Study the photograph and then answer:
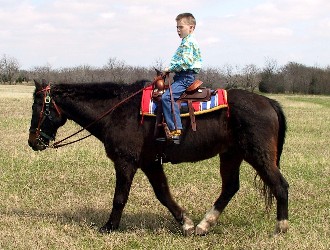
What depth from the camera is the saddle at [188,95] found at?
20.9 feet

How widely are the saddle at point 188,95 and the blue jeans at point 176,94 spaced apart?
0.09 meters

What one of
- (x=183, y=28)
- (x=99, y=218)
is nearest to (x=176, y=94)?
(x=183, y=28)

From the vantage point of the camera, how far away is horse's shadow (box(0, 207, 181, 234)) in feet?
22.6

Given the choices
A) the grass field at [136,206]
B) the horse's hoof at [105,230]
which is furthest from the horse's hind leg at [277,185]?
the horse's hoof at [105,230]

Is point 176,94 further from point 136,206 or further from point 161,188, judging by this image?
point 136,206

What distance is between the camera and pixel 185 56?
6.21 metres

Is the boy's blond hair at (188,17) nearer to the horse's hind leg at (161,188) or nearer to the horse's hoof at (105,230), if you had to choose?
the horse's hind leg at (161,188)

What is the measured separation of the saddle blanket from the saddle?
0.05 meters

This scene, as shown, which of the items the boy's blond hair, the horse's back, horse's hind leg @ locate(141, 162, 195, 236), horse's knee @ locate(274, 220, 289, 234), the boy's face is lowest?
horse's knee @ locate(274, 220, 289, 234)

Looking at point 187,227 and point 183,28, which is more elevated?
point 183,28

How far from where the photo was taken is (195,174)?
1033cm

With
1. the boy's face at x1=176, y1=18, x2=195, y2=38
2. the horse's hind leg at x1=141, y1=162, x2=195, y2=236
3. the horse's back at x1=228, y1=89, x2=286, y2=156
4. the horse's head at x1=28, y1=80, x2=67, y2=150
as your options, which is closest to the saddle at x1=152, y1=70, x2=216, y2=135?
the horse's back at x1=228, y1=89, x2=286, y2=156

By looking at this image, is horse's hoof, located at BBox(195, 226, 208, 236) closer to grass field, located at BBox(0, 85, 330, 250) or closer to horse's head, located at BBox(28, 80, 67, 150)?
grass field, located at BBox(0, 85, 330, 250)

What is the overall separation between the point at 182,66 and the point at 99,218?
2.92 m
